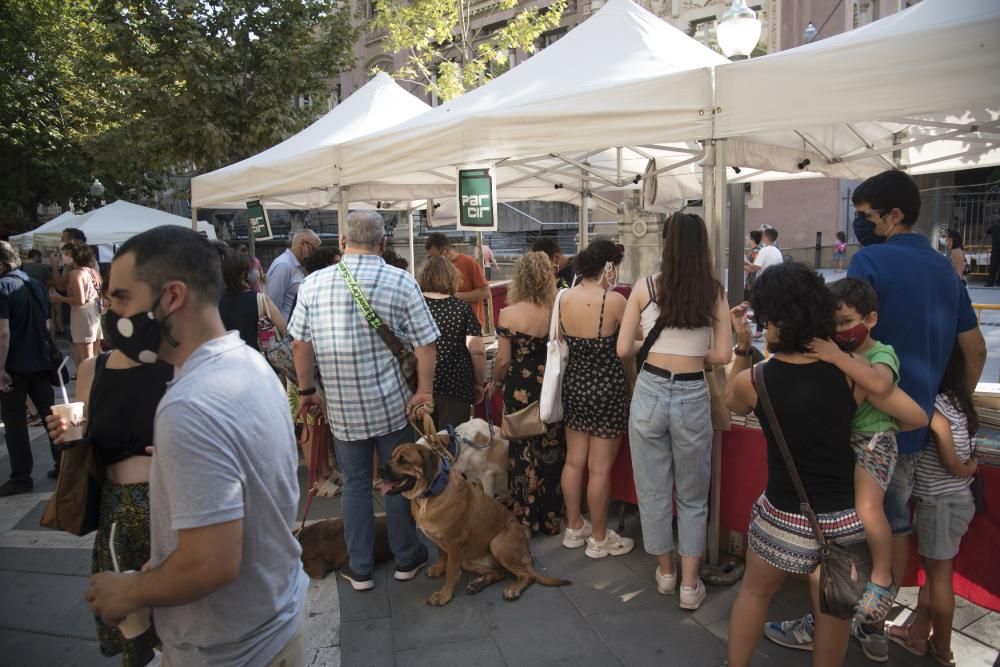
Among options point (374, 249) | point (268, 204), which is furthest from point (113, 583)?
point (268, 204)

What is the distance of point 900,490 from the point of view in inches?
99.6

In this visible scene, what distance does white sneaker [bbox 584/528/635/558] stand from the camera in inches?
151

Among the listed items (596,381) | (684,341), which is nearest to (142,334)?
(684,341)

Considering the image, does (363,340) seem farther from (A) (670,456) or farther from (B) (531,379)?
(A) (670,456)

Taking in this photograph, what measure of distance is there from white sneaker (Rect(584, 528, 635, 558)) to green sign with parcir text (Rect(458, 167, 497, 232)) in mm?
2131

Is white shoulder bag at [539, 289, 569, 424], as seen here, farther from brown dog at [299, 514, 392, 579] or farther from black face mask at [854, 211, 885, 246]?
black face mask at [854, 211, 885, 246]

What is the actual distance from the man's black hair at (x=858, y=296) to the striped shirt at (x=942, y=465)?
58 centimetres

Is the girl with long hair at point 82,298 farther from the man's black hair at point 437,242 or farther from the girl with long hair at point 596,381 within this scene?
the girl with long hair at point 596,381

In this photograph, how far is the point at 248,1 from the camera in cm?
1375

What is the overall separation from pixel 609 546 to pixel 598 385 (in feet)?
3.23

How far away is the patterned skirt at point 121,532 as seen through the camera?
1.88m

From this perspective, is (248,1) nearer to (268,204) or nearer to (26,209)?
(268,204)

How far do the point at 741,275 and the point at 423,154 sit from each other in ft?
21.2

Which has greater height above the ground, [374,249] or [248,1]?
[248,1]
